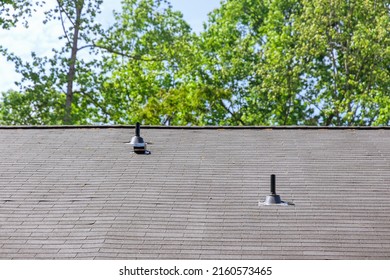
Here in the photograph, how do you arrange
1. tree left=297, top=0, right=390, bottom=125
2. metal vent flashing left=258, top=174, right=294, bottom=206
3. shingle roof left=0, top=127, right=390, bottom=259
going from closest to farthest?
shingle roof left=0, top=127, right=390, bottom=259 < metal vent flashing left=258, top=174, right=294, bottom=206 < tree left=297, top=0, right=390, bottom=125

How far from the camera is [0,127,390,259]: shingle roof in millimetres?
7406

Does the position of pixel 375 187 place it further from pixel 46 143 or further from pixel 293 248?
pixel 46 143

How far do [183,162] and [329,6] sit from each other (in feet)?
64.5

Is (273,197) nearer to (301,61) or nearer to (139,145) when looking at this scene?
(139,145)

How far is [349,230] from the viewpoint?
25.4 ft

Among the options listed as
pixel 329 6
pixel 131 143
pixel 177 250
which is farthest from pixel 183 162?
pixel 329 6

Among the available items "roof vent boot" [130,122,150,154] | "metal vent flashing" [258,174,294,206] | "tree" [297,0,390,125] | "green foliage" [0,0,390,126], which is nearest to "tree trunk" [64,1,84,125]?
"green foliage" [0,0,390,126]

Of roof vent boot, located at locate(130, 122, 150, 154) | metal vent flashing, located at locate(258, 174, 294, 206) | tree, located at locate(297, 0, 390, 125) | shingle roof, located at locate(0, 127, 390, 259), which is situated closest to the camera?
shingle roof, located at locate(0, 127, 390, 259)

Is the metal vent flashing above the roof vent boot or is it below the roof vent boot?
below

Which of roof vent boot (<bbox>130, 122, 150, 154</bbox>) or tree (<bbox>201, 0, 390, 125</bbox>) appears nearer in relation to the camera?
roof vent boot (<bbox>130, 122, 150, 154</bbox>)

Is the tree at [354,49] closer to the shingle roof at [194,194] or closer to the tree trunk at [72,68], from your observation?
the tree trunk at [72,68]

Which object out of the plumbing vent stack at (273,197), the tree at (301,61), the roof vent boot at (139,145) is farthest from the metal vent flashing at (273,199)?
the tree at (301,61)

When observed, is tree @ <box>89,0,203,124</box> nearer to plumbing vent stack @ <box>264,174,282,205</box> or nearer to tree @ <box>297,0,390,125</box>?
tree @ <box>297,0,390,125</box>
